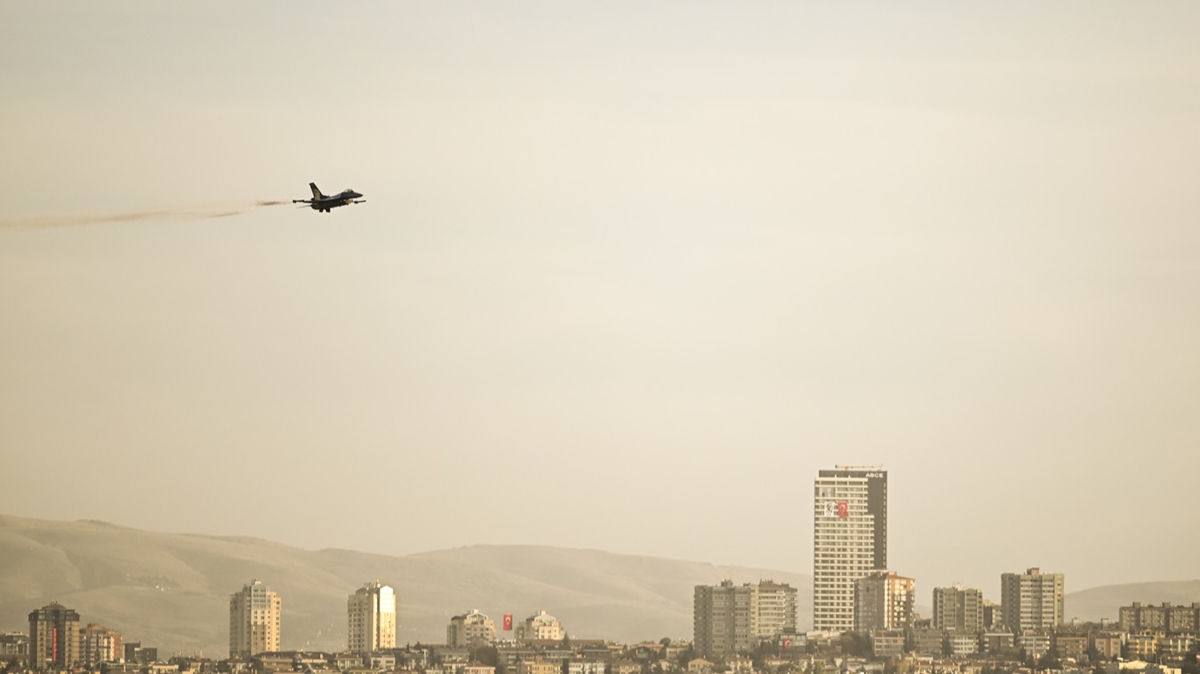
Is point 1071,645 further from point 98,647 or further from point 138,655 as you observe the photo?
point 98,647

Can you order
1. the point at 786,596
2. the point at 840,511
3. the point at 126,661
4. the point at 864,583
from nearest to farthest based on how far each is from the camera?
the point at 126,661, the point at 786,596, the point at 864,583, the point at 840,511

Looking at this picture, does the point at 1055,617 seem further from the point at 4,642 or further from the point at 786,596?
the point at 4,642

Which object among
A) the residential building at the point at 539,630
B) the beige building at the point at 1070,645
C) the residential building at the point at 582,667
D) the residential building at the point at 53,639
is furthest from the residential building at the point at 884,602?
the residential building at the point at 53,639

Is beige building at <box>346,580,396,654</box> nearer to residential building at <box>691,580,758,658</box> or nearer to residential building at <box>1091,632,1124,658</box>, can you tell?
residential building at <box>691,580,758,658</box>

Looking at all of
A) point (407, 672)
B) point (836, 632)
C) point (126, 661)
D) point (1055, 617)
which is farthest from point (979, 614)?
point (126, 661)

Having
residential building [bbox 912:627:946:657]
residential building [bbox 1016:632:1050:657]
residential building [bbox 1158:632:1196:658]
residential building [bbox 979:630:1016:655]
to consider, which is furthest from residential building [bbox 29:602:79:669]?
residential building [bbox 1158:632:1196:658]

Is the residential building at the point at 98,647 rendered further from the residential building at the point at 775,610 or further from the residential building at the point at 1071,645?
the residential building at the point at 1071,645

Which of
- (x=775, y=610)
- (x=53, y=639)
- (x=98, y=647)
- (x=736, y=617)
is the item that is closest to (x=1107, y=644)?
(x=775, y=610)
